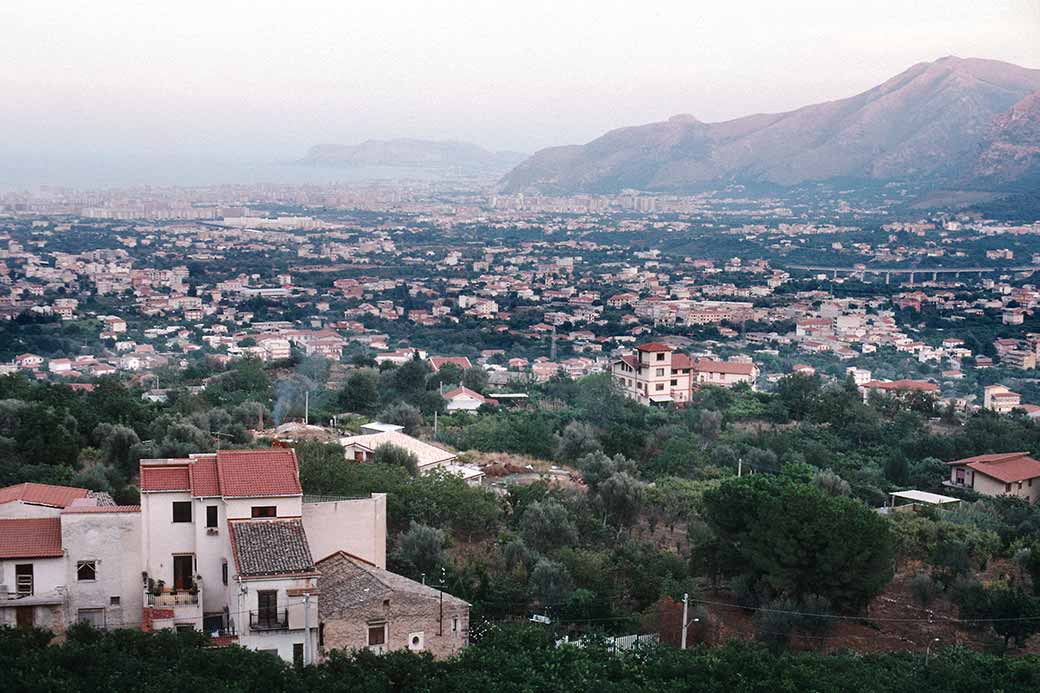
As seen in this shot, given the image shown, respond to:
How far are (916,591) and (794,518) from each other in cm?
155

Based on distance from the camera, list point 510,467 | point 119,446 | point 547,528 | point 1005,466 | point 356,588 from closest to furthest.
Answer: point 356,588 → point 547,528 → point 119,446 → point 510,467 → point 1005,466

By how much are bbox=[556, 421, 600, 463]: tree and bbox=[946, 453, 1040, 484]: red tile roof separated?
543 cm

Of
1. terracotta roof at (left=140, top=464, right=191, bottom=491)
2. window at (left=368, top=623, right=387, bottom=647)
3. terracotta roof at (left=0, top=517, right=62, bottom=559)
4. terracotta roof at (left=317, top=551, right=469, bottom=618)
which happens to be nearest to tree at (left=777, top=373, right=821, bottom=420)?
terracotta roof at (left=317, top=551, right=469, bottom=618)

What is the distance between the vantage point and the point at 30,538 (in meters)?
9.77

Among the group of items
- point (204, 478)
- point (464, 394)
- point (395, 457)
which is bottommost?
point (464, 394)

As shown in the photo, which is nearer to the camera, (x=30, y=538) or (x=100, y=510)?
(x=30, y=538)

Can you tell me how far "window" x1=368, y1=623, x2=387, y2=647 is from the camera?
937 centimetres

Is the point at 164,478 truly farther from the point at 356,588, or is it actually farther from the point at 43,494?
the point at 43,494

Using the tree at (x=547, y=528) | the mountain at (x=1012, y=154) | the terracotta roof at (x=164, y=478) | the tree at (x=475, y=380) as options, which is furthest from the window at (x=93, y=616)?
the mountain at (x=1012, y=154)

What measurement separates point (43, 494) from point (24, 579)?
205 cm

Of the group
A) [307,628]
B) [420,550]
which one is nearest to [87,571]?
[307,628]

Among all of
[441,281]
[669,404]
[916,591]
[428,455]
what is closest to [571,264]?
[441,281]

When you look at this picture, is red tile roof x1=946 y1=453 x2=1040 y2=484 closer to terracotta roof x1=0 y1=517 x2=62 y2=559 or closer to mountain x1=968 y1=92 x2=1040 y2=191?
terracotta roof x1=0 y1=517 x2=62 y2=559

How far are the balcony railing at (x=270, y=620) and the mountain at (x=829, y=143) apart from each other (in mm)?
131050
